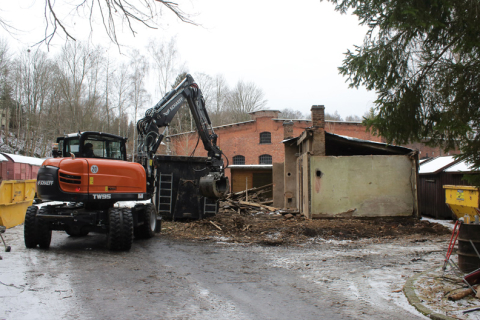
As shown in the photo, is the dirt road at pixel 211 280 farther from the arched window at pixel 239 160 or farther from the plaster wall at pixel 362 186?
the arched window at pixel 239 160

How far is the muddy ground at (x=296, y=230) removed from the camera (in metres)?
11.4

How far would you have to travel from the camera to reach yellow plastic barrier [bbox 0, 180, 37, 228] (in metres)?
12.4

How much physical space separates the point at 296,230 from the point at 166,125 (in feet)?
17.3

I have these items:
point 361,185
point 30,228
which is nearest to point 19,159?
point 30,228

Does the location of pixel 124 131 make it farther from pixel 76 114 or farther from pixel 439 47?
pixel 439 47

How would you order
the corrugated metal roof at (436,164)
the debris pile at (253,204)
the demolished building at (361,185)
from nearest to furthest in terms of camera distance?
the demolished building at (361,185) < the corrugated metal roof at (436,164) < the debris pile at (253,204)

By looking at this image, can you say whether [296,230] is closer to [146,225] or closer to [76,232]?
[146,225]

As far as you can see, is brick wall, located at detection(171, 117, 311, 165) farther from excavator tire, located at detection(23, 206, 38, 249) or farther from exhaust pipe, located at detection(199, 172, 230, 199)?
excavator tire, located at detection(23, 206, 38, 249)

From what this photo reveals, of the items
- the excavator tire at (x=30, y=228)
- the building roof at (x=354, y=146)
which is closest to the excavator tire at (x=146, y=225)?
the excavator tire at (x=30, y=228)

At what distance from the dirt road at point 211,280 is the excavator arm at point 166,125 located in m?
2.08

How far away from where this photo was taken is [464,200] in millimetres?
12672

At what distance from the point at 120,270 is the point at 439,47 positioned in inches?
313

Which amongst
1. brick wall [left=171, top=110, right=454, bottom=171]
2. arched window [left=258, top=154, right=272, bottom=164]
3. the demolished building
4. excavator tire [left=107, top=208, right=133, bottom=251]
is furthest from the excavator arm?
arched window [left=258, top=154, right=272, bottom=164]

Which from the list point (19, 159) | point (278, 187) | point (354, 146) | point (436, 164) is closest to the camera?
point (354, 146)
